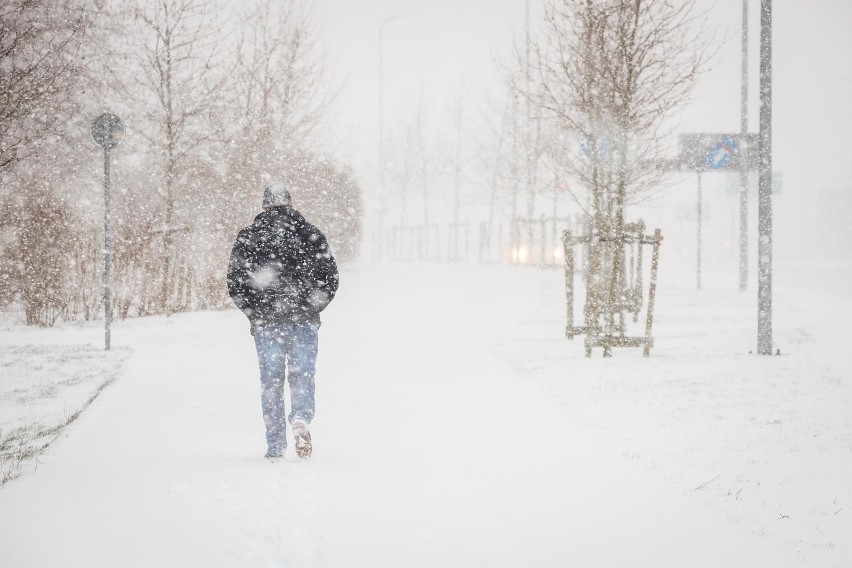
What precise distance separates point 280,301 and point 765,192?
25.8ft

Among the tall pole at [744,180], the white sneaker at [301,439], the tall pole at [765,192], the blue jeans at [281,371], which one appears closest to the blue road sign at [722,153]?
the tall pole at [744,180]

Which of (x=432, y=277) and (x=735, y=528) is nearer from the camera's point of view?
(x=735, y=528)

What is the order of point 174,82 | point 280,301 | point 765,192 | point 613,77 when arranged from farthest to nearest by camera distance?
1. point 174,82
2. point 613,77
3. point 765,192
4. point 280,301

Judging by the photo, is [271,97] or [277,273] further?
[271,97]

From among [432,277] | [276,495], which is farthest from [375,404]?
[432,277]

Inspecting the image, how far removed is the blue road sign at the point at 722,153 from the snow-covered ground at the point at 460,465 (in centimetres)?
984

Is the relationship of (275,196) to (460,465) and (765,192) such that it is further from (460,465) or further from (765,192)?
(765,192)

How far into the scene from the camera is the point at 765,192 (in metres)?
10.4

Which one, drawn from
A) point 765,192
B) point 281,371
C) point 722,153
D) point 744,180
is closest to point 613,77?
point 765,192

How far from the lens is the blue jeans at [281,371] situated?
17.4 feet

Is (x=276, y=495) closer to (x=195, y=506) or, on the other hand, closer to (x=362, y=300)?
(x=195, y=506)

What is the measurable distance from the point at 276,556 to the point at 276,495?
3.05 ft

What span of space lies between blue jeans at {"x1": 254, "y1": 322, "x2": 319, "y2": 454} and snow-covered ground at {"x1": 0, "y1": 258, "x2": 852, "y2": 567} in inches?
11.1

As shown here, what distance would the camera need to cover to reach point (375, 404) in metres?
7.40
